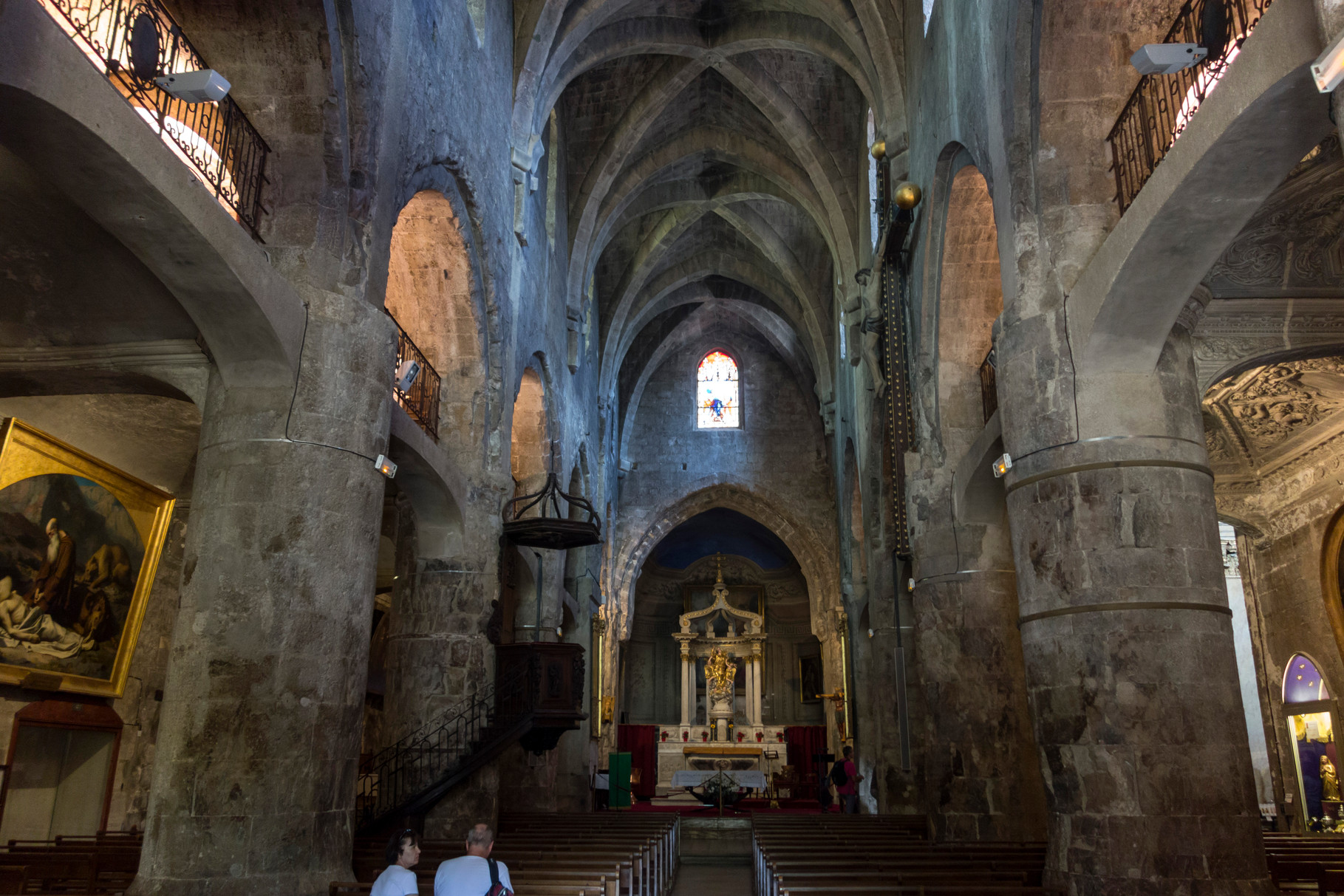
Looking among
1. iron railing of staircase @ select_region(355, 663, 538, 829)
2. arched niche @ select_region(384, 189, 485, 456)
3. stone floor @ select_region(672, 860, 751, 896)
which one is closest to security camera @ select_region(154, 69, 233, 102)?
arched niche @ select_region(384, 189, 485, 456)

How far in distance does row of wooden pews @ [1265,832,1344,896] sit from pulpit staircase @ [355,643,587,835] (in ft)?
24.1

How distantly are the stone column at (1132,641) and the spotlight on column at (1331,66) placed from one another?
330 cm

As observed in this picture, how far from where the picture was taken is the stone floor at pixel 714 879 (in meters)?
11.6

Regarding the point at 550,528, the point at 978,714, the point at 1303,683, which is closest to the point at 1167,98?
the point at 978,714

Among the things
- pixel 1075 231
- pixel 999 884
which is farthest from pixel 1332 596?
pixel 999 884

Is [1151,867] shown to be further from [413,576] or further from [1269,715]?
[1269,715]

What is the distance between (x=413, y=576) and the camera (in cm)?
1173

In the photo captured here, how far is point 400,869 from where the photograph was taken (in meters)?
4.41

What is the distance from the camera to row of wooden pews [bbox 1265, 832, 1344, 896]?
267 inches

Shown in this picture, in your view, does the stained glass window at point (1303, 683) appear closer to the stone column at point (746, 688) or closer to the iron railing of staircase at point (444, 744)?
the iron railing of staircase at point (444, 744)

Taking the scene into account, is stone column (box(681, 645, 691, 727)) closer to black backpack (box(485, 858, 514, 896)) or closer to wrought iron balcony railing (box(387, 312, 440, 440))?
wrought iron balcony railing (box(387, 312, 440, 440))

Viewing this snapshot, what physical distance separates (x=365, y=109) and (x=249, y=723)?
5.10 m

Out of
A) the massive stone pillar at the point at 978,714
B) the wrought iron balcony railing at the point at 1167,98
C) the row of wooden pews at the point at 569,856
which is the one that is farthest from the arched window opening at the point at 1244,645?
the wrought iron balcony railing at the point at 1167,98

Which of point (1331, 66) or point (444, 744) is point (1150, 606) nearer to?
point (1331, 66)
